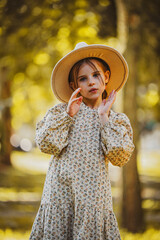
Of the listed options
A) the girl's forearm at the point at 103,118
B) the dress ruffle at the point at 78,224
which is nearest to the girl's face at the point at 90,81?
the girl's forearm at the point at 103,118

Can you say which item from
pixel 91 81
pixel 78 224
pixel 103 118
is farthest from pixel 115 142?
pixel 78 224

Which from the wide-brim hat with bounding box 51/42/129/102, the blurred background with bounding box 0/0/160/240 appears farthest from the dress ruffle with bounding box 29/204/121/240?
the blurred background with bounding box 0/0/160/240

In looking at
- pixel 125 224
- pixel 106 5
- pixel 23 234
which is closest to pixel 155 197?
pixel 125 224

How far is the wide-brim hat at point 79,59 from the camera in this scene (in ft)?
7.78

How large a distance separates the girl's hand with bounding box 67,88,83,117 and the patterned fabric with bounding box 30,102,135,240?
4 cm

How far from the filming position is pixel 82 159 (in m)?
2.20

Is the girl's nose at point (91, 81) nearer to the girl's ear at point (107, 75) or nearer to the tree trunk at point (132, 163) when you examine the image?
the girl's ear at point (107, 75)

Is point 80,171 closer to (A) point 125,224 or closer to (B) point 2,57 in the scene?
(A) point 125,224

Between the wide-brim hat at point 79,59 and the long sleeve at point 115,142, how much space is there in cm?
56

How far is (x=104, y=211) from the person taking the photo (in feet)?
7.14

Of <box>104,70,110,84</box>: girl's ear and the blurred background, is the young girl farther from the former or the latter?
the blurred background

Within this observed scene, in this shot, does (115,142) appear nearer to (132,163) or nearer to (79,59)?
(79,59)

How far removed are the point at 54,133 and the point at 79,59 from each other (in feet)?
2.20

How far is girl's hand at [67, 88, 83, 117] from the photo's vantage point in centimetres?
223
